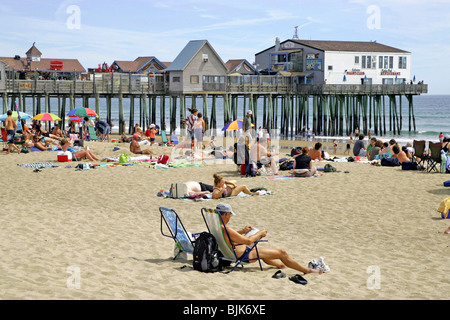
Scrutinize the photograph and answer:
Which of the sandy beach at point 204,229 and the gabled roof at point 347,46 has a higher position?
the gabled roof at point 347,46

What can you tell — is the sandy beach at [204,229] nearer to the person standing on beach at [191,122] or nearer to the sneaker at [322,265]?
the sneaker at [322,265]

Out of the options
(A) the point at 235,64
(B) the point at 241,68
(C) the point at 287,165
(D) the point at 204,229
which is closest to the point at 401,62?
(B) the point at 241,68

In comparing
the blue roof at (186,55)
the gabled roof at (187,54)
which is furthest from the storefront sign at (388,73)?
the blue roof at (186,55)

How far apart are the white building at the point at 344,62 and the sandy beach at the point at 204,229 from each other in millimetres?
33349

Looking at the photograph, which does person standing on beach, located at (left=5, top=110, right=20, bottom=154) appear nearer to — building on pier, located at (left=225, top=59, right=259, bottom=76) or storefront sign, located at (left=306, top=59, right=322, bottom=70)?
building on pier, located at (left=225, top=59, right=259, bottom=76)

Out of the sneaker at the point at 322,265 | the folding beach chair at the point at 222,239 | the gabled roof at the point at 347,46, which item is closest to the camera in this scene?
the folding beach chair at the point at 222,239

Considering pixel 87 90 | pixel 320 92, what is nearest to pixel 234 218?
pixel 87 90

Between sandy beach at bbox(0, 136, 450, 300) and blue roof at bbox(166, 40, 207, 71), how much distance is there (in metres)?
28.4

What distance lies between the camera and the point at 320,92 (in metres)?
47.6

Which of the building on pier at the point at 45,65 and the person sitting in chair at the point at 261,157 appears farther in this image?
the building on pier at the point at 45,65

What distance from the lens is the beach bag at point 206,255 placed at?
6652 mm

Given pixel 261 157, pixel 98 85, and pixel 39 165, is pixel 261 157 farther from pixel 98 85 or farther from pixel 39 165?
pixel 98 85

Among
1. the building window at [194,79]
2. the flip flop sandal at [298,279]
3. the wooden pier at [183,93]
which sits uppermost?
the building window at [194,79]

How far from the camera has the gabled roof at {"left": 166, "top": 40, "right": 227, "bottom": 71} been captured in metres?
43.3
